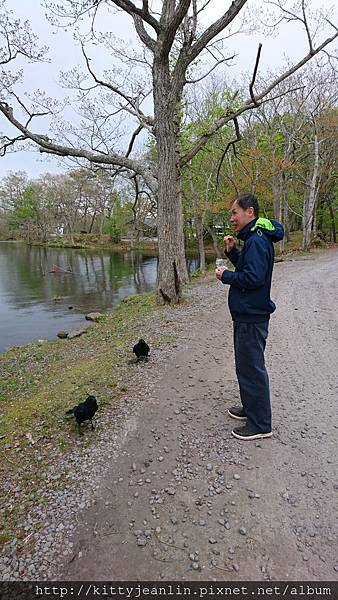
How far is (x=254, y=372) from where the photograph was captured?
2.86 m

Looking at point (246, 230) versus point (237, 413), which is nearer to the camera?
point (246, 230)

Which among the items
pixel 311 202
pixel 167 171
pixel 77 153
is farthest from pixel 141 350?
pixel 311 202

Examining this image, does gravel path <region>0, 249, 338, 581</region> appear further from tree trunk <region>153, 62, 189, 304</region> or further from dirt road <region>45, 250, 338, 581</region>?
tree trunk <region>153, 62, 189, 304</region>

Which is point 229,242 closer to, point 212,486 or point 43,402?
point 212,486

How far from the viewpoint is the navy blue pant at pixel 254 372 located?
9.25 ft

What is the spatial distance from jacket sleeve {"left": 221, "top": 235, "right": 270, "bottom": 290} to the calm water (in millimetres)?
9551

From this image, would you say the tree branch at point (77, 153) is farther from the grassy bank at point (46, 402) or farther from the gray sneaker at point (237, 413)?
the gray sneaker at point (237, 413)

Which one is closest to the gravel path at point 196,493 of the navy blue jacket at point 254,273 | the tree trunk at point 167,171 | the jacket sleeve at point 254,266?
the navy blue jacket at point 254,273

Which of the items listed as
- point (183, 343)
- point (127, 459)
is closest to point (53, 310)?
point (183, 343)

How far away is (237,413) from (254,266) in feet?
5.23

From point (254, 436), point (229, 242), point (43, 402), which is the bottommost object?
point (43, 402)

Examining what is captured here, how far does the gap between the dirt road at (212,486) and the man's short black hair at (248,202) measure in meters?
2.02

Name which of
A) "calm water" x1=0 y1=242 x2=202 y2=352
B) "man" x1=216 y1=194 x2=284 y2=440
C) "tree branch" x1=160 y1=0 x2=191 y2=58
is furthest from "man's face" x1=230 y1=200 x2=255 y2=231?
"calm water" x1=0 y1=242 x2=202 y2=352

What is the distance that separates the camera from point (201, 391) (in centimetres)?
405
